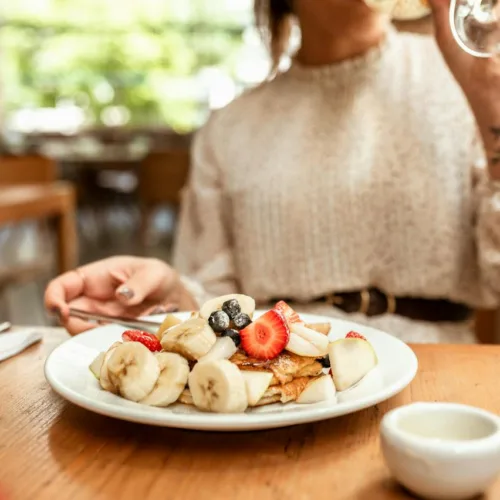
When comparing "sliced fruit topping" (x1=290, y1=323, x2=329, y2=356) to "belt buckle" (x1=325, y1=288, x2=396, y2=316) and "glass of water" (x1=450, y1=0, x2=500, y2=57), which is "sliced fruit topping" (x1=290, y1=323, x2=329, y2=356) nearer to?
"glass of water" (x1=450, y1=0, x2=500, y2=57)

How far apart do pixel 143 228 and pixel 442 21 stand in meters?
5.54

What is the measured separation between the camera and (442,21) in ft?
4.04

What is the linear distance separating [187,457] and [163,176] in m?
5.41

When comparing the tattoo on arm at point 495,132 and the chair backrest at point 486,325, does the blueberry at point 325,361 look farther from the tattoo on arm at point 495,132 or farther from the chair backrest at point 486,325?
the chair backrest at point 486,325

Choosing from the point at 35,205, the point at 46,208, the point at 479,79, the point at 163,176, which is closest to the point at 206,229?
the point at 479,79

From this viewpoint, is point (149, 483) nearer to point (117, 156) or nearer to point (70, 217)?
point (70, 217)

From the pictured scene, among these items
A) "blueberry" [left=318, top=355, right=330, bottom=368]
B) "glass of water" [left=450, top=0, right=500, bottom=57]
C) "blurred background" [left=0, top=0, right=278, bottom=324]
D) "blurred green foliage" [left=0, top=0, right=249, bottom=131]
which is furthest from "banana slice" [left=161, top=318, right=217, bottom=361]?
"blurred green foliage" [left=0, top=0, right=249, bottom=131]

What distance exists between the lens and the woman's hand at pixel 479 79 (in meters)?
1.17

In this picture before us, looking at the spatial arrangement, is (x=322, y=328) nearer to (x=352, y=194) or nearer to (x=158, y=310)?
(x=158, y=310)

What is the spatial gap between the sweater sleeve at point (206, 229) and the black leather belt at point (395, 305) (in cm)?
24

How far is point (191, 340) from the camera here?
0.72 meters

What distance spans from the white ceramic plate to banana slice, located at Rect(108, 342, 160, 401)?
0.04 ft

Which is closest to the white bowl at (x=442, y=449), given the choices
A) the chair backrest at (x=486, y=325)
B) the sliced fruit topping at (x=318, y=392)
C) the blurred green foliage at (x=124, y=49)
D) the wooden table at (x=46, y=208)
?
the sliced fruit topping at (x=318, y=392)

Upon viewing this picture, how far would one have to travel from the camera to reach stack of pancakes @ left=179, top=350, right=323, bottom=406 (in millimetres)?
708
